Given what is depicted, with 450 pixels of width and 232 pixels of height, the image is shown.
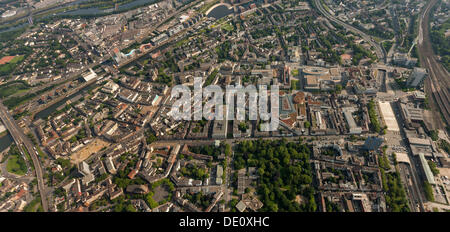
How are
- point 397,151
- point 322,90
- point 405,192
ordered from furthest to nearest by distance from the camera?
point 322,90
point 397,151
point 405,192

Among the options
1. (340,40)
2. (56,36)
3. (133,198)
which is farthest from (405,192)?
(56,36)

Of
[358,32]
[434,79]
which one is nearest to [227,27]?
[358,32]

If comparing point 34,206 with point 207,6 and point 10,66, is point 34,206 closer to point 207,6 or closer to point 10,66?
point 10,66

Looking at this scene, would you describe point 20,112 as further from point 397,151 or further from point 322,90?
point 397,151

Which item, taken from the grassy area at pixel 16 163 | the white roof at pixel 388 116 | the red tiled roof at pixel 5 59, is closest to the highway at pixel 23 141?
the grassy area at pixel 16 163

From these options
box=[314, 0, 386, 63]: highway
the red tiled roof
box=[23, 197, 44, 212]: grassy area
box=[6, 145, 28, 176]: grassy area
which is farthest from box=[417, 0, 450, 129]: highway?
the red tiled roof

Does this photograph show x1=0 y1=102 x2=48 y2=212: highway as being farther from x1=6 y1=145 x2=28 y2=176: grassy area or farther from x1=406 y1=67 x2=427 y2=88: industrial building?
x1=406 y1=67 x2=427 y2=88: industrial building
